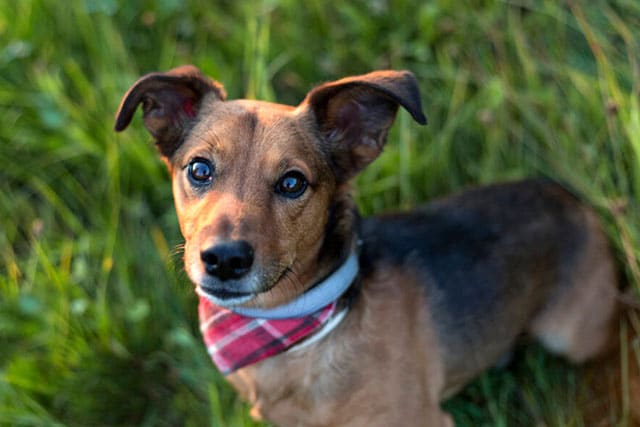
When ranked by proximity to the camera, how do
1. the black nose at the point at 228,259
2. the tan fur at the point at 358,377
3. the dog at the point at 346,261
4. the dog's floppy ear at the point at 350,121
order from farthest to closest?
the tan fur at the point at 358,377
the dog's floppy ear at the point at 350,121
the dog at the point at 346,261
the black nose at the point at 228,259

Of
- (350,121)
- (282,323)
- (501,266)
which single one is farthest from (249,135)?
(501,266)

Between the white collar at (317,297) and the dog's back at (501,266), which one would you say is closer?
the white collar at (317,297)

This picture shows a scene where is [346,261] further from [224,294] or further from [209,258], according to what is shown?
[209,258]

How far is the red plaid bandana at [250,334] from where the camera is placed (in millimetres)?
2955

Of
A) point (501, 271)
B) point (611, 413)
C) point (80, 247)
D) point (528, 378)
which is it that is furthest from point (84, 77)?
point (611, 413)

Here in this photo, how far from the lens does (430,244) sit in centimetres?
347

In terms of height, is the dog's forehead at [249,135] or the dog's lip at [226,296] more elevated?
the dog's forehead at [249,135]

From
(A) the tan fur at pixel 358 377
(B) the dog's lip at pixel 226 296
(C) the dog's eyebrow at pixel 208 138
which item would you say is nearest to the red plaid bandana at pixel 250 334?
(A) the tan fur at pixel 358 377

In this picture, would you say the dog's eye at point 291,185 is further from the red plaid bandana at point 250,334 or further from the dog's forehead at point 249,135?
the red plaid bandana at point 250,334

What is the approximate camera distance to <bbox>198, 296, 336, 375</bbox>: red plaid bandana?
296 cm

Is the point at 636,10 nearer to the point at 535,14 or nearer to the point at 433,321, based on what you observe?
the point at 535,14

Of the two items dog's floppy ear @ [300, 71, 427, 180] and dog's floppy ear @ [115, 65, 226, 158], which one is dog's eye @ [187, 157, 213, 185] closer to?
dog's floppy ear @ [115, 65, 226, 158]

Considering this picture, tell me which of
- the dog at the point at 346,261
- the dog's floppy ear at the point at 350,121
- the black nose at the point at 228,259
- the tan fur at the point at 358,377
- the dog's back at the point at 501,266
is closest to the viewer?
the black nose at the point at 228,259

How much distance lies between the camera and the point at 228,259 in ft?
7.96
